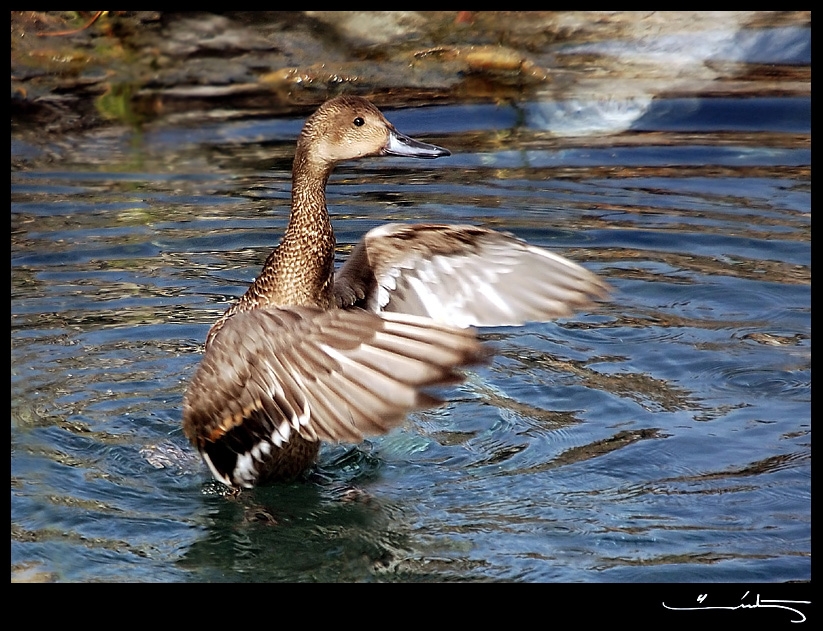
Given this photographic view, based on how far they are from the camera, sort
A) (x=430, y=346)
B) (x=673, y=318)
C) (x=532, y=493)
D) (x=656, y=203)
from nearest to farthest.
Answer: (x=430, y=346) → (x=532, y=493) → (x=673, y=318) → (x=656, y=203)

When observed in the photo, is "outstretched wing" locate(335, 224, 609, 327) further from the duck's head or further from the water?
the water

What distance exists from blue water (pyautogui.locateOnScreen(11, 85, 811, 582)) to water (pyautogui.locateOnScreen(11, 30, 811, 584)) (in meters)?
0.02

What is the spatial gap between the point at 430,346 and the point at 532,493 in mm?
1423

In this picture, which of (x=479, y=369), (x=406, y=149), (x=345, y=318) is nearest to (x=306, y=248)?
(x=406, y=149)

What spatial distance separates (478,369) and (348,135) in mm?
1715

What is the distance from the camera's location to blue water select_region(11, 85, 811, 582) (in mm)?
4914

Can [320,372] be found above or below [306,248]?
below

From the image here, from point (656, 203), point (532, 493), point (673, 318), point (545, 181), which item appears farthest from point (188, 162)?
point (532, 493)

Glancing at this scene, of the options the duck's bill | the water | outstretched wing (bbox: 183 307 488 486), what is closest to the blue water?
the water

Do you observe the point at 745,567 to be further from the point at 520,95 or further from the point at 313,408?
the point at 520,95

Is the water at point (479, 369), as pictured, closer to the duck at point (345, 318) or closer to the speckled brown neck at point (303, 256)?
the duck at point (345, 318)

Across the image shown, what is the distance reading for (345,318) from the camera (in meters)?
4.31

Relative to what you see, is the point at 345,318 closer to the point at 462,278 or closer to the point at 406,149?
the point at 462,278

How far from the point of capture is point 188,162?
9.15 meters
